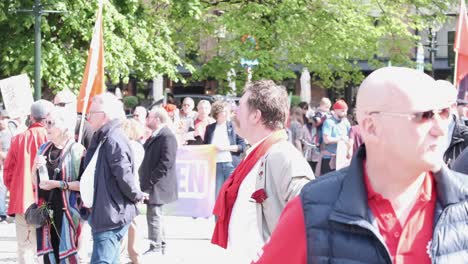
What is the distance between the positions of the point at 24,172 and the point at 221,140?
4.30 m

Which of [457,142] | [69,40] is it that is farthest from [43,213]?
[69,40]

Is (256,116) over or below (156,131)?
over

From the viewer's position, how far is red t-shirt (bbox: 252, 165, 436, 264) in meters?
2.53

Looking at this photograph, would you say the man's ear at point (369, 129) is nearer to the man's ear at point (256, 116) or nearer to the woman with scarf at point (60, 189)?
the man's ear at point (256, 116)

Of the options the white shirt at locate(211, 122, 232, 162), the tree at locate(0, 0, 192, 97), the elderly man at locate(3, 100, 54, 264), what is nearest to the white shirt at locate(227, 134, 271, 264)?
the elderly man at locate(3, 100, 54, 264)

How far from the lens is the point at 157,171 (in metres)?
10.4

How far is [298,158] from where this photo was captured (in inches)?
187

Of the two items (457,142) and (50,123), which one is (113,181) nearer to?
(50,123)

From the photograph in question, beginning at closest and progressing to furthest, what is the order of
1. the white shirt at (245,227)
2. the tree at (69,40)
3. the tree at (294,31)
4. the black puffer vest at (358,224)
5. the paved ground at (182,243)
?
1. the black puffer vest at (358,224)
2. the white shirt at (245,227)
3. the paved ground at (182,243)
4. the tree at (69,40)
5. the tree at (294,31)

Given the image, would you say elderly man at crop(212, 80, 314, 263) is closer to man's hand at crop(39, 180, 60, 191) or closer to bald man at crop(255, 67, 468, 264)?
bald man at crop(255, 67, 468, 264)

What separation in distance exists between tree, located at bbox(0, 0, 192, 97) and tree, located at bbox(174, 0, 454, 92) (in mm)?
2680

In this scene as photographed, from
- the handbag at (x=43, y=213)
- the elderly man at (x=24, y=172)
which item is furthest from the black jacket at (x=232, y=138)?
the handbag at (x=43, y=213)

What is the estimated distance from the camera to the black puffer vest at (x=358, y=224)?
8.17ft

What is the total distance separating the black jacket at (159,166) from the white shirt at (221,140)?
2.46 meters
